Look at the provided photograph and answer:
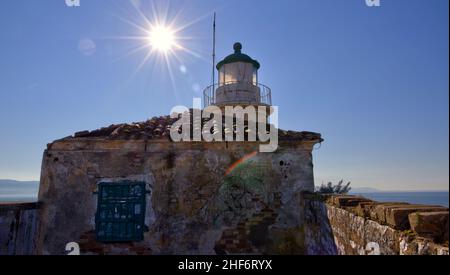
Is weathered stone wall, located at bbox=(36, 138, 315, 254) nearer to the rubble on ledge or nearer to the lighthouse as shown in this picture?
the rubble on ledge

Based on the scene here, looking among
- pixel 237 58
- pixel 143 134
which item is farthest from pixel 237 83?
pixel 143 134

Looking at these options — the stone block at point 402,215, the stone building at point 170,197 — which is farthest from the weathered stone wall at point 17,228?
the stone block at point 402,215

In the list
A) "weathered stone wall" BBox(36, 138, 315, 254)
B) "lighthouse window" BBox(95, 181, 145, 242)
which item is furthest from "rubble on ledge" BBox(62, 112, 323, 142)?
"lighthouse window" BBox(95, 181, 145, 242)

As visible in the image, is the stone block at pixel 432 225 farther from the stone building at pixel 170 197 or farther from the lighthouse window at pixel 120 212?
the lighthouse window at pixel 120 212

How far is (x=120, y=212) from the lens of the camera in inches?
259

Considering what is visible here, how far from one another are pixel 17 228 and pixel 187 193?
368 centimetres

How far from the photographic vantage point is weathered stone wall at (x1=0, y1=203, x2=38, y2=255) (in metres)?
5.52

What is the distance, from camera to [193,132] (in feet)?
24.2

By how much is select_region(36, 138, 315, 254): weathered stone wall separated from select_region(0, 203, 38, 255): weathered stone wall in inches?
11.3

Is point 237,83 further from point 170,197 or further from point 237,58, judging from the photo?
point 170,197
